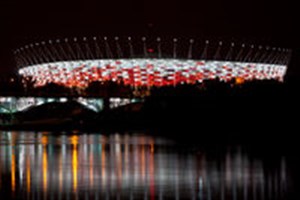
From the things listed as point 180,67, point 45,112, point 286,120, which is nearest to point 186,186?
point 286,120

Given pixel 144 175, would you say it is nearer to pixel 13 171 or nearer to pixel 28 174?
pixel 28 174

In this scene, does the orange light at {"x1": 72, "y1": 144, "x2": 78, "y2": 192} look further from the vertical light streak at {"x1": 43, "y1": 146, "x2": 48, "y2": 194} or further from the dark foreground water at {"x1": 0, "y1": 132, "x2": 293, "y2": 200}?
the vertical light streak at {"x1": 43, "y1": 146, "x2": 48, "y2": 194}

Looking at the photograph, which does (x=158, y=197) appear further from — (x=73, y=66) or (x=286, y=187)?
(x=73, y=66)

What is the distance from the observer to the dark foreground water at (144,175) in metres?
15.2

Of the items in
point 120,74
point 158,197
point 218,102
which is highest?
point 120,74

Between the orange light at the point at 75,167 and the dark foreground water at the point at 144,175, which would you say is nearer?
the dark foreground water at the point at 144,175

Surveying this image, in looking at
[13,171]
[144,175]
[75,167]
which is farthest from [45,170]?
[144,175]

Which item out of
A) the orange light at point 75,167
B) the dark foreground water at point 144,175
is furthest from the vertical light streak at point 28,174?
the orange light at point 75,167

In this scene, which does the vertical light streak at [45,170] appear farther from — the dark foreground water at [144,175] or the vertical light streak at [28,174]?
the vertical light streak at [28,174]

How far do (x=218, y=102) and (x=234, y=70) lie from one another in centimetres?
7066

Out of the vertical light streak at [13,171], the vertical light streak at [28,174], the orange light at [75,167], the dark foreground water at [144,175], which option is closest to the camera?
the dark foreground water at [144,175]

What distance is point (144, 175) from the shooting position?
19156 mm

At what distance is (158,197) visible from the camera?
14672 millimetres

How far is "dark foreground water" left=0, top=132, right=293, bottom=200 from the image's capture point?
15.2 meters
